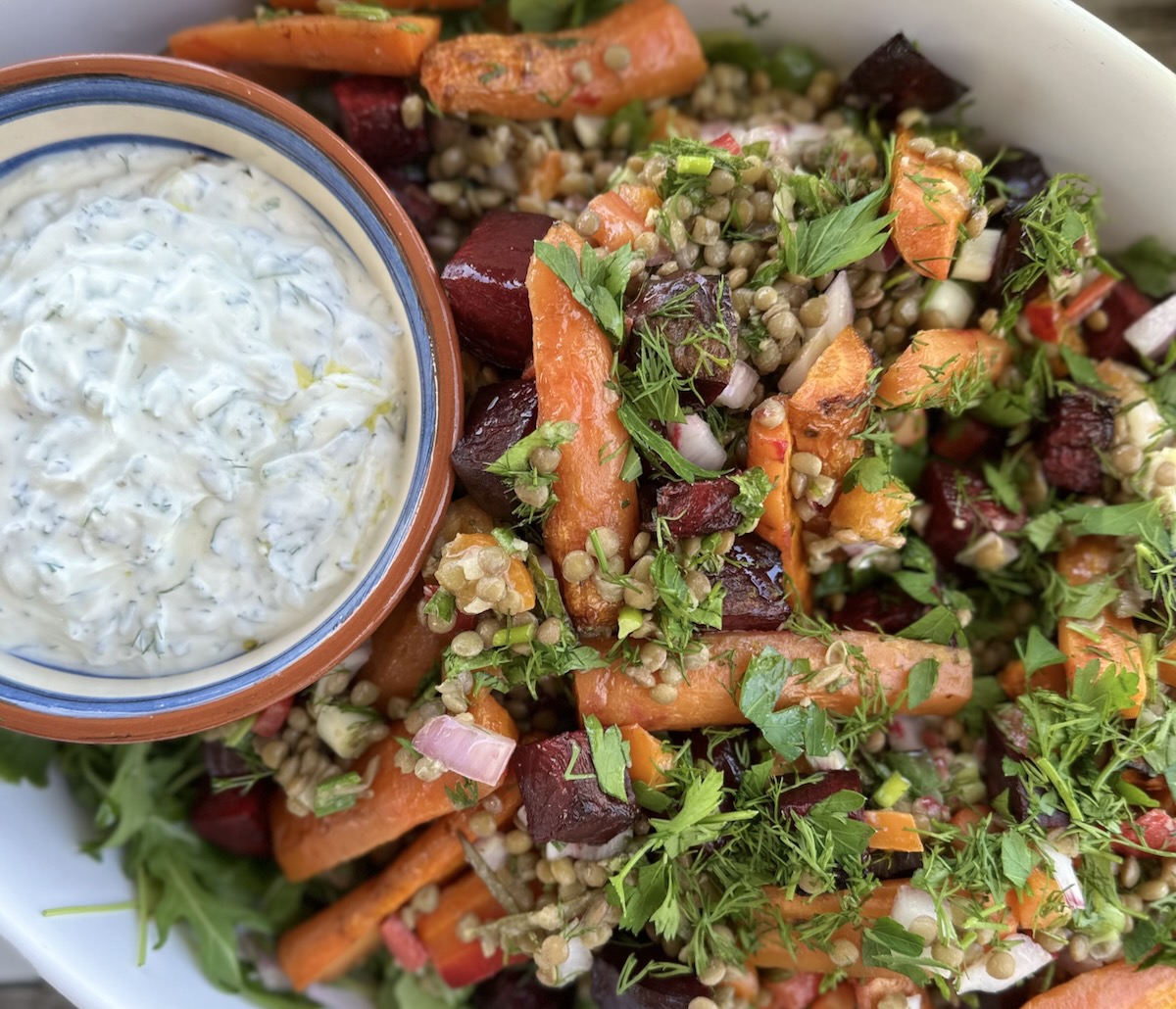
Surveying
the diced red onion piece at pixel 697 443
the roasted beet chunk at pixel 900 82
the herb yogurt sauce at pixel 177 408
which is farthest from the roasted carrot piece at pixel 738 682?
the roasted beet chunk at pixel 900 82

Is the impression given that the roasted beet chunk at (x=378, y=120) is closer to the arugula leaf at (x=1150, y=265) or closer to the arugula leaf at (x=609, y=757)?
the arugula leaf at (x=609, y=757)

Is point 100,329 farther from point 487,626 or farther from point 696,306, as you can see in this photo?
point 696,306

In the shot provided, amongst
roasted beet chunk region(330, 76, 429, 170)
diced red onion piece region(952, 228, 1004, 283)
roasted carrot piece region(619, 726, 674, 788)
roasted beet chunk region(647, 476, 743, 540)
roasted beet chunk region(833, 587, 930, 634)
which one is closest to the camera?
roasted beet chunk region(647, 476, 743, 540)

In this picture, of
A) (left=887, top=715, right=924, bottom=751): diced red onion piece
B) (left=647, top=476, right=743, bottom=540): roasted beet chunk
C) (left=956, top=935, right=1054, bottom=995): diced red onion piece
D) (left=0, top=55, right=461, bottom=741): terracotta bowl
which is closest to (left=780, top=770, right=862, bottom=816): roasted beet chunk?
(left=887, top=715, right=924, bottom=751): diced red onion piece

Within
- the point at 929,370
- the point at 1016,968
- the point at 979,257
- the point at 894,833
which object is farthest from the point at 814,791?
the point at 979,257

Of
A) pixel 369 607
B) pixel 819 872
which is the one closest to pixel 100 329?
pixel 369 607

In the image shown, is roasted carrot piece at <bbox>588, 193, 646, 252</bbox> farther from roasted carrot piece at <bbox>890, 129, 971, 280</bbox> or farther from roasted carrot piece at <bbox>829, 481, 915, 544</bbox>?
roasted carrot piece at <bbox>829, 481, 915, 544</bbox>
